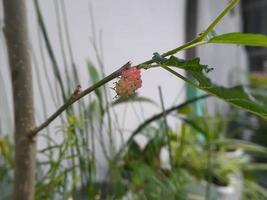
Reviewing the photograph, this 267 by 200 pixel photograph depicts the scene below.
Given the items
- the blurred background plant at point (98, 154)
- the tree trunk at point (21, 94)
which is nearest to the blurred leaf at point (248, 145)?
the blurred background plant at point (98, 154)

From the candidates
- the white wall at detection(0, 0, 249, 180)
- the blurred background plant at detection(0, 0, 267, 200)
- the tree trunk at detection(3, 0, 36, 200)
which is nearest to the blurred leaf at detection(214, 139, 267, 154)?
the blurred background plant at detection(0, 0, 267, 200)

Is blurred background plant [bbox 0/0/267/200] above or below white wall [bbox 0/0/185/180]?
below

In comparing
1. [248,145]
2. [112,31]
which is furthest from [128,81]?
[248,145]

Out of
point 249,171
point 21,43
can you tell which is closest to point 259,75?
point 249,171

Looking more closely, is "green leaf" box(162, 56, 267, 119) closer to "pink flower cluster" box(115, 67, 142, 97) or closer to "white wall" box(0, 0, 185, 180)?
"pink flower cluster" box(115, 67, 142, 97)

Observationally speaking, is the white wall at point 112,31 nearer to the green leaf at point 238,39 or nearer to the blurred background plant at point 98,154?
the blurred background plant at point 98,154

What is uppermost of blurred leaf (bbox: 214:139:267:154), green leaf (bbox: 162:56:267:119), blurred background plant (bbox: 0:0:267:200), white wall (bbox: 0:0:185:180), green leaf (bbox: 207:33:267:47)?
white wall (bbox: 0:0:185:180)

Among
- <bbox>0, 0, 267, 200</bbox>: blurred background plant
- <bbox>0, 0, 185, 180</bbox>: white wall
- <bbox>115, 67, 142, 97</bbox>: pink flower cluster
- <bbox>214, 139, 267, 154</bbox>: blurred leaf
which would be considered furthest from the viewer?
<bbox>214, 139, 267, 154</bbox>: blurred leaf

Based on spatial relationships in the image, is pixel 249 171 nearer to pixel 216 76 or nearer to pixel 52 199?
pixel 216 76
